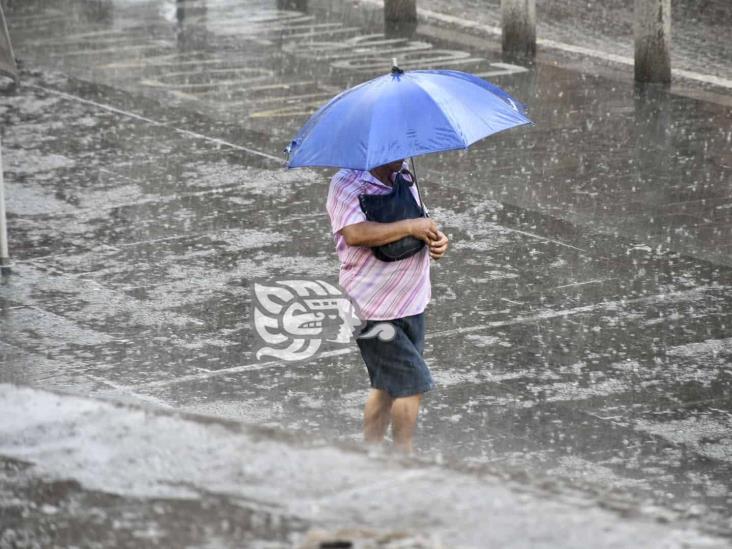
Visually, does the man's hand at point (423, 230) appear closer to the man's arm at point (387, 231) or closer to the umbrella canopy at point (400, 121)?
the man's arm at point (387, 231)

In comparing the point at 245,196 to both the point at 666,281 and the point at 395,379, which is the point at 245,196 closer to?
the point at 666,281

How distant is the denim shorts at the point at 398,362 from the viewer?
6.38 meters

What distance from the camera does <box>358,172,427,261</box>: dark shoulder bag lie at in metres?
6.38

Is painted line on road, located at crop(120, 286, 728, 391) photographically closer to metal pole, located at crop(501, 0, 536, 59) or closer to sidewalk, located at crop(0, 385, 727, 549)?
sidewalk, located at crop(0, 385, 727, 549)

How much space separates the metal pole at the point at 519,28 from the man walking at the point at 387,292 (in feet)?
38.1

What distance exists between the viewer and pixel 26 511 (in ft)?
15.9

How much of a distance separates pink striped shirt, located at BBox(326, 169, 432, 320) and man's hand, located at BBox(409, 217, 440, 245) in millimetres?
113

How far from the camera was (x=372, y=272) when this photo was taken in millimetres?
6438

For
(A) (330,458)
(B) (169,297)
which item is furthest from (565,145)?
(A) (330,458)

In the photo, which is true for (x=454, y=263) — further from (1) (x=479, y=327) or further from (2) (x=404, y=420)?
(2) (x=404, y=420)

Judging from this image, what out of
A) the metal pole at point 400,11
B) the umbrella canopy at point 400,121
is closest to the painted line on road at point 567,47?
the metal pole at point 400,11

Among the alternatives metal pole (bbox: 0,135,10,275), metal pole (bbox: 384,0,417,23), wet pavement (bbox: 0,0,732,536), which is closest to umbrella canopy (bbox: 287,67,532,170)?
wet pavement (bbox: 0,0,732,536)

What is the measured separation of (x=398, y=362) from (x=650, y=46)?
10227 mm

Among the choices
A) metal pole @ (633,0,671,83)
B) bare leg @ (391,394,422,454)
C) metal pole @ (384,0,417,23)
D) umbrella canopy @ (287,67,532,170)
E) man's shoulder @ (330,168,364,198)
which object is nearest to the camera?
umbrella canopy @ (287,67,532,170)
